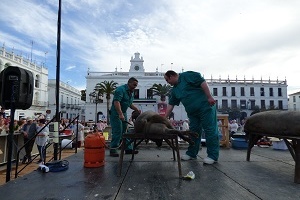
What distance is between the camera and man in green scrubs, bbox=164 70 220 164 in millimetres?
4145

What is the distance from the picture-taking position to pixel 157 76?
53781 millimetres

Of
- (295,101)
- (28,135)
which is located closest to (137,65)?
(28,135)

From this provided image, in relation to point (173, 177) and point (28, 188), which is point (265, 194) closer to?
point (173, 177)

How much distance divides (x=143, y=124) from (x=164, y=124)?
1.15 feet

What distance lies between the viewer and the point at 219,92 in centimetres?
5812

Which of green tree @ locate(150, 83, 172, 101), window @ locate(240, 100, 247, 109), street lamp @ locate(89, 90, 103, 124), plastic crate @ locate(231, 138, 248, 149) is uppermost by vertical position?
green tree @ locate(150, 83, 172, 101)

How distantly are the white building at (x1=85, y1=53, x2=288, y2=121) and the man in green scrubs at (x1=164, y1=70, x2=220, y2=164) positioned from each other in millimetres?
47661

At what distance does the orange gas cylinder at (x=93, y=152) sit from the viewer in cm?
384

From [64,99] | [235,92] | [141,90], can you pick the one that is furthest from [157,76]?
[64,99]

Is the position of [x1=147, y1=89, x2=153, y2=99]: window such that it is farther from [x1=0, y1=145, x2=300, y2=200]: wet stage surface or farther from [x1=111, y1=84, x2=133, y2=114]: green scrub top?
[x1=0, y1=145, x2=300, y2=200]: wet stage surface

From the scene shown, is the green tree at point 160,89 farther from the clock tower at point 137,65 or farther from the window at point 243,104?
the window at point 243,104

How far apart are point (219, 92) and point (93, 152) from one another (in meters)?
57.8

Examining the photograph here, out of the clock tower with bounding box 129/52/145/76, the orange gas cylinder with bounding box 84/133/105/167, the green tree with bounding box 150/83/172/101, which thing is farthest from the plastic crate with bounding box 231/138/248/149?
the clock tower with bounding box 129/52/145/76

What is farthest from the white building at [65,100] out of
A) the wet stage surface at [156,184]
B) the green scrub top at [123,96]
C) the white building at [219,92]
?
the wet stage surface at [156,184]
